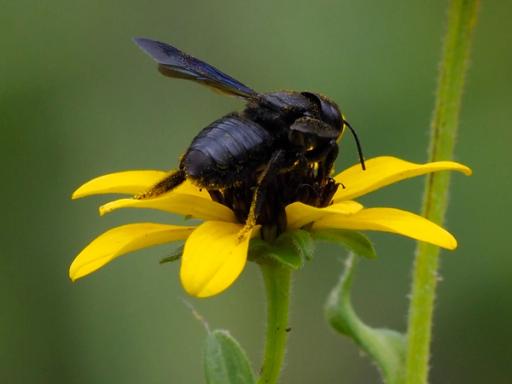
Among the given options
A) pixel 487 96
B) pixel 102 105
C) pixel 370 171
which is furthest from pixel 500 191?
pixel 370 171

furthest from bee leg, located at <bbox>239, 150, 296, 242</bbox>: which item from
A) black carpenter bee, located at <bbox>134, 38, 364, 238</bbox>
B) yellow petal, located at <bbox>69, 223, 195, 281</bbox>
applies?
yellow petal, located at <bbox>69, 223, 195, 281</bbox>

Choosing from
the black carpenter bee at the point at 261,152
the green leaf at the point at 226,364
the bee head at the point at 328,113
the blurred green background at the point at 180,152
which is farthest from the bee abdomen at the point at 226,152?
the blurred green background at the point at 180,152

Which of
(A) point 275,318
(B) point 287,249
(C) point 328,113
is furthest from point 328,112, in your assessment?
(A) point 275,318

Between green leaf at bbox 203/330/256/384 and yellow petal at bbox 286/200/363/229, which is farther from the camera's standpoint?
green leaf at bbox 203/330/256/384

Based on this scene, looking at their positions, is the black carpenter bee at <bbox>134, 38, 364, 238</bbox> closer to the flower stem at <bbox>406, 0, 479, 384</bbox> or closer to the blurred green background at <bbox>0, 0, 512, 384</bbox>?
the flower stem at <bbox>406, 0, 479, 384</bbox>

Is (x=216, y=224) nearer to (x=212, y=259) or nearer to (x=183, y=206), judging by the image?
(x=183, y=206)

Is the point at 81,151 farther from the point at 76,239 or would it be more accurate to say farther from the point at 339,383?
the point at 339,383
